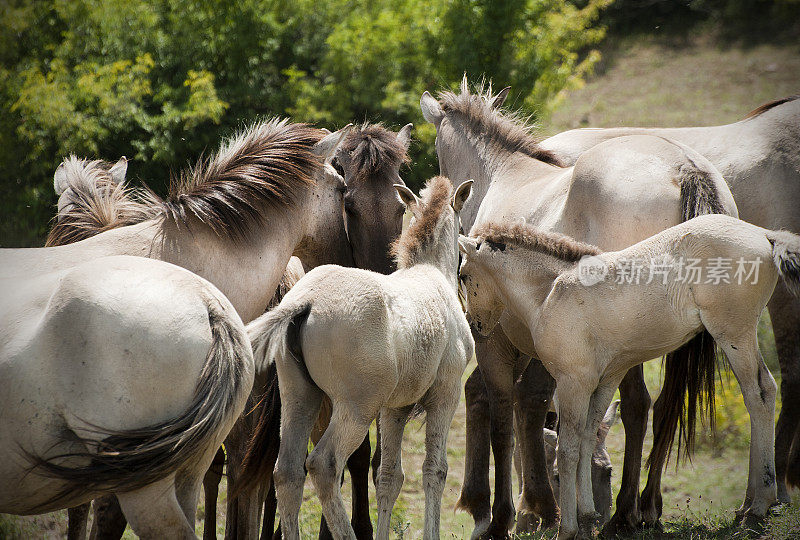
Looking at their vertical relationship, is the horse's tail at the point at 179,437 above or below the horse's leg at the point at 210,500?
above

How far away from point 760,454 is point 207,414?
330 centimetres

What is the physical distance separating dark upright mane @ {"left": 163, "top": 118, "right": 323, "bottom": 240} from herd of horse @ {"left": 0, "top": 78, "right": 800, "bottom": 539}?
1 centimetres

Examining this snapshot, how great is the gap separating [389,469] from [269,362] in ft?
4.08

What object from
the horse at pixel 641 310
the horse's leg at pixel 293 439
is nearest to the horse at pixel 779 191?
the horse at pixel 641 310

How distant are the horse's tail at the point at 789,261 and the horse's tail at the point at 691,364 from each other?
0.63 m

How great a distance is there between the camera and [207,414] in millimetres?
3016

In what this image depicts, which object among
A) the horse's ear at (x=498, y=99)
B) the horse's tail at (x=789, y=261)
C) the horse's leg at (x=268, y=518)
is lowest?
the horse's leg at (x=268, y=518)

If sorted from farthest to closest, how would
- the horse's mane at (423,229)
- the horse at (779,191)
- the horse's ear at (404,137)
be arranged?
the horse's ear at (404,137), the horse at (779,191), the horse's mane at (423,229)

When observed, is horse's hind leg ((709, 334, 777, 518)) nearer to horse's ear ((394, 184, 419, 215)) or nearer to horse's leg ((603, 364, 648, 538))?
horse's leg ((603, 364, 648, 538))

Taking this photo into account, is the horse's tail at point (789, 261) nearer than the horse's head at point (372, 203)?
Yes

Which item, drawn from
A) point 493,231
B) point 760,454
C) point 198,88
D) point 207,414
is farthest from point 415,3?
point 207,414

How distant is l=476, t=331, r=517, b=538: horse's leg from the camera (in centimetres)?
561

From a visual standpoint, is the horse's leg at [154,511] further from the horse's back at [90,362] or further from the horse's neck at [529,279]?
the horse's neck at [529,279]

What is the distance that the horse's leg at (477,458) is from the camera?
18.5ft
